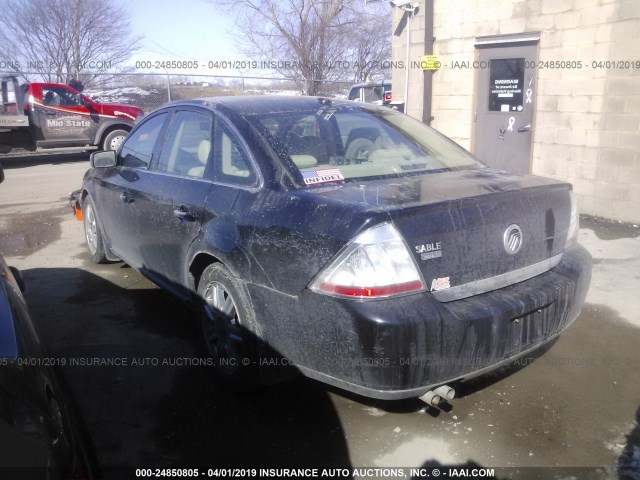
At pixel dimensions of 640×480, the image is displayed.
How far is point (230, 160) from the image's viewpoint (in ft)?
11.3

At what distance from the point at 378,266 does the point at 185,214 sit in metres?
1.52

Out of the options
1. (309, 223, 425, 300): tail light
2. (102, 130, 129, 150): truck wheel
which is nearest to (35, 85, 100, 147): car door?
(102, 130, 129, 150): truck wheel

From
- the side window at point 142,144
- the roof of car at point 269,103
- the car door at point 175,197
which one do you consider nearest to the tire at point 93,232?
the side window at point 142,144

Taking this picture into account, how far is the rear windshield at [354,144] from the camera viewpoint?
3260 millimetres

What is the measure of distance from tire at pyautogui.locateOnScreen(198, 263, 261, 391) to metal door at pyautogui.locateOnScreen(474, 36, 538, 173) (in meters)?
6.10

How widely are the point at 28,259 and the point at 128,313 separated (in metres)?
2.25

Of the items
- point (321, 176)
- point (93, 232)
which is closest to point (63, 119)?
point (93, 232)

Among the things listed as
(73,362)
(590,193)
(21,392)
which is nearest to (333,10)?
(590,193)

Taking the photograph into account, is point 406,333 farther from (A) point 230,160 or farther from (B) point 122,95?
(B) point 122,95

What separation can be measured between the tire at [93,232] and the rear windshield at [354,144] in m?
2.76

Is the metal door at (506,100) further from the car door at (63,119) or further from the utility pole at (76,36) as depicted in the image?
the utility pole at (76,36)

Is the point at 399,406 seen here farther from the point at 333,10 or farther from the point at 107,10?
the point at 107,10

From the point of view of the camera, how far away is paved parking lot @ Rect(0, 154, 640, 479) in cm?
287

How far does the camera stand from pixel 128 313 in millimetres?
4664
